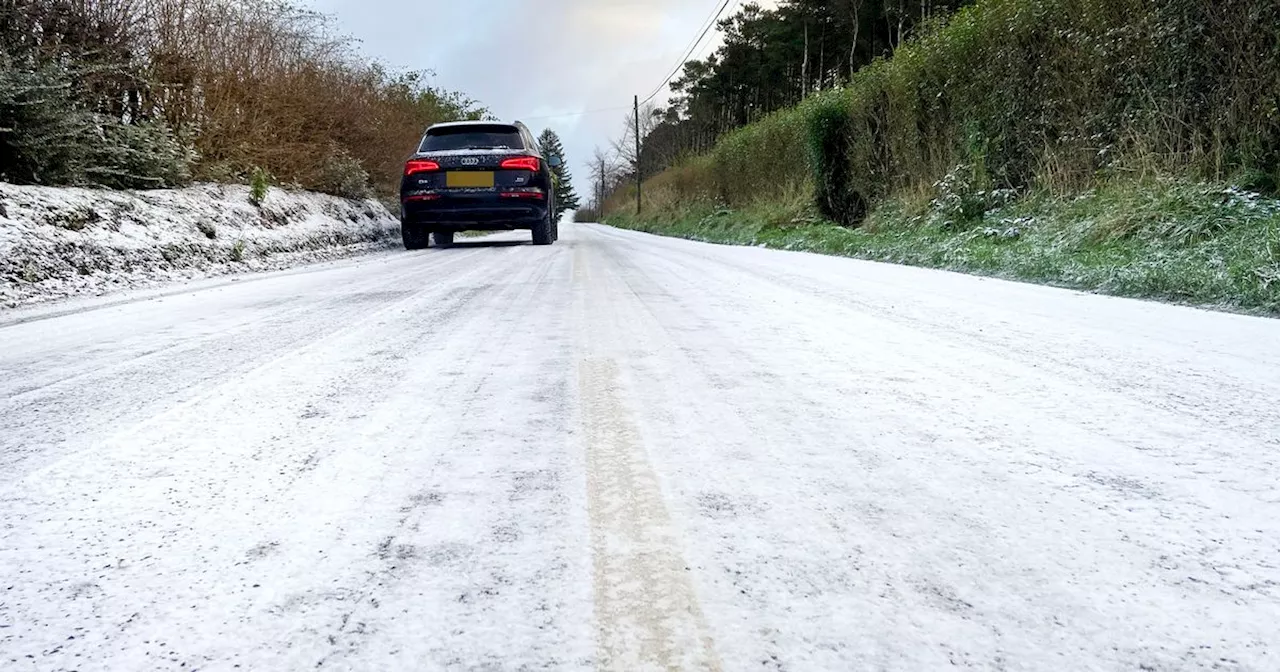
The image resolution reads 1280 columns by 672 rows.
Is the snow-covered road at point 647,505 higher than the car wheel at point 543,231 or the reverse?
the reverse

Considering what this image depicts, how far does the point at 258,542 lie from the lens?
96 centimetres

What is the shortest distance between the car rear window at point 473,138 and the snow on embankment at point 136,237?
1776mm

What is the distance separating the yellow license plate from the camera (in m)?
8.60

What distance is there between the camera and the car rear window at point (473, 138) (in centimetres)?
902

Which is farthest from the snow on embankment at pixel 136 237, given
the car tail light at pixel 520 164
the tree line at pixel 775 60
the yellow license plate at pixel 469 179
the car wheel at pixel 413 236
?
the tree line at pixel 775 60

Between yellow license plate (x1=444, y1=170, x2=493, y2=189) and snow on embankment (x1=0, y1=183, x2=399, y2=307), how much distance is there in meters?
1.46

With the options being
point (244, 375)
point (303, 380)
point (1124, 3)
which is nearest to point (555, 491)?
point (303, 380)

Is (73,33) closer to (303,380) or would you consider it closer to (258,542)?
(303,380)

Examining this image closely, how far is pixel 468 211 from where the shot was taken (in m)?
8.74

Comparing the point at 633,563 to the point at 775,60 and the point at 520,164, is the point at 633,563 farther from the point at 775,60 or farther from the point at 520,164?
the point at 775,60

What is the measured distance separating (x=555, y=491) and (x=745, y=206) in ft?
51.1

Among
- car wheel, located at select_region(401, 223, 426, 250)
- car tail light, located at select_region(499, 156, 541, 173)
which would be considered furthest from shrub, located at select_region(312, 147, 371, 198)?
car tail light, located at select_region(499, 156, 541, 173)

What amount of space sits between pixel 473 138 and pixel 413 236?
141cm

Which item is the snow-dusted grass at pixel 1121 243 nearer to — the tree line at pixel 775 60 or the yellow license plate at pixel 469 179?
the yellow license plate at pixel 469 179
